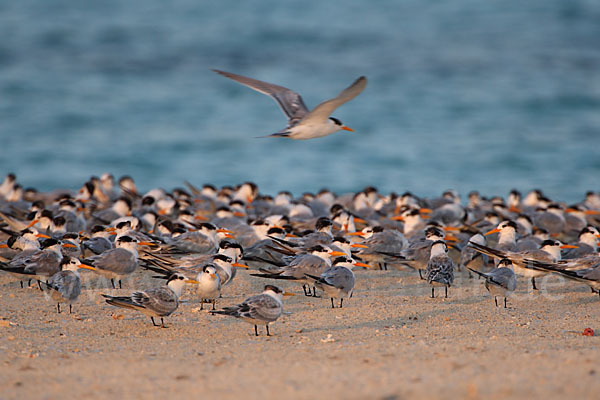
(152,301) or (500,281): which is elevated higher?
(500,281)

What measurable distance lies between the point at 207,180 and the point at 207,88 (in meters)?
12.0

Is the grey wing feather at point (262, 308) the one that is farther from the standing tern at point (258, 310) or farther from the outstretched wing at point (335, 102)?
the outstretched wing at point (335, 102)

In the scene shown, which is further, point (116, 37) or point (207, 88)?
point (116, 37)

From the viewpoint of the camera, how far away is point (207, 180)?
2458 centimetres

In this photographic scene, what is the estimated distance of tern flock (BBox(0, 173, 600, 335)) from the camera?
7.14 meters

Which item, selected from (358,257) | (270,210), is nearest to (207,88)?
(270,210)

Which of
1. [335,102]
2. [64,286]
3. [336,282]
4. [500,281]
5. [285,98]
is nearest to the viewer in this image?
[64,286]

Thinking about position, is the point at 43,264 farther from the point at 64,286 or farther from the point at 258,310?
the point at 258,310

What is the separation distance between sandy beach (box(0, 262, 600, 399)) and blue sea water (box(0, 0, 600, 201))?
15.0 meters

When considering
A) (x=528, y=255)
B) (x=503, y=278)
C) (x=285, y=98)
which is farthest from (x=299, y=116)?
(x=503, y=278)

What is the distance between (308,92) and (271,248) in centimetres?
2431

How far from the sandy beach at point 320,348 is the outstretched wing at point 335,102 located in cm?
207

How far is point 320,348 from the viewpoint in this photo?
567 centimetres

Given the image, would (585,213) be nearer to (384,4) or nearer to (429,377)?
(429,377)
